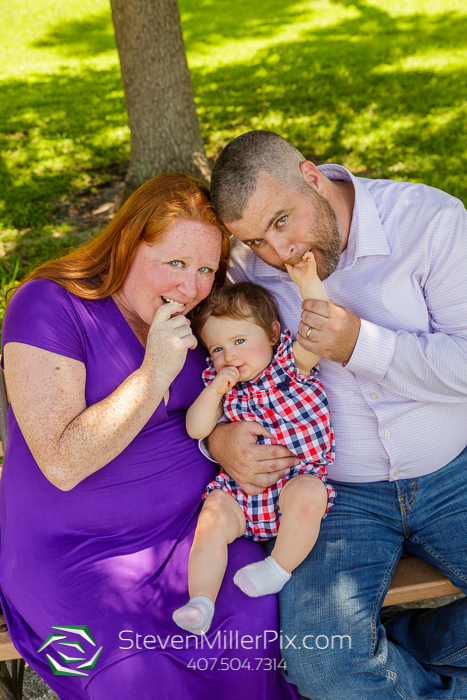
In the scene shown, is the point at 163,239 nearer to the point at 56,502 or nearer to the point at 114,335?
the point at 114,335

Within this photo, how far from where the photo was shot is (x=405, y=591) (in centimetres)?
254

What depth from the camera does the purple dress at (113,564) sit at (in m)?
2.24

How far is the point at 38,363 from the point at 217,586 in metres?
1.17

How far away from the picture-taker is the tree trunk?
5359 mm

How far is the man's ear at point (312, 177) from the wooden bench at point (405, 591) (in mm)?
1813

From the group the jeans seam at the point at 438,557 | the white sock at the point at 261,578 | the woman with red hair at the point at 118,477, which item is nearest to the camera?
the woman with red hair at the point at 118,477

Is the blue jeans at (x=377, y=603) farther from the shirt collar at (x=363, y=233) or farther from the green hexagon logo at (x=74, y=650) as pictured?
the shirt collar at (x=363, y=233)

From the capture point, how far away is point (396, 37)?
11945 mm

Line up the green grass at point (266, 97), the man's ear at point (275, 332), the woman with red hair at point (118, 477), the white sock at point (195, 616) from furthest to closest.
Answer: the green grass at point (266, 97), the man's ear at point (275, 332), the woman with red hair at point (118, 477), the white sock at point (195, 616)

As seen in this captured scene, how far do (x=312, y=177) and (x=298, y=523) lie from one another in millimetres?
1603

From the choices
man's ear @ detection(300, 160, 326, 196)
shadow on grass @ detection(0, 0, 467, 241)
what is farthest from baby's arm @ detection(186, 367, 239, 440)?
shadow on grass @ detection(0, 0, 467, 241)

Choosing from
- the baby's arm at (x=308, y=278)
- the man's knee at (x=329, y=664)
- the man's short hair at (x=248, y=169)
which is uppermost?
the man's short hair at (x=248, y=169)

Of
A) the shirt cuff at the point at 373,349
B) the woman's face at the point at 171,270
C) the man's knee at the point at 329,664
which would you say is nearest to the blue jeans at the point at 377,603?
the man's knee at the point at 329,664

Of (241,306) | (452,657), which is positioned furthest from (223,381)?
(452,657)
